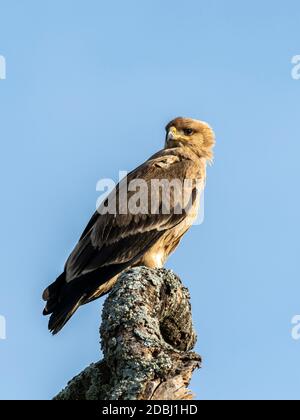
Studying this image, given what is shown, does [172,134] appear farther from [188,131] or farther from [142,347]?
[142,347]

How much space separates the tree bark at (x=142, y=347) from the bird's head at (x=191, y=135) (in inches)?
177

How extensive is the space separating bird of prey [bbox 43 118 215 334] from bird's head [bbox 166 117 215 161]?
0.96 feet

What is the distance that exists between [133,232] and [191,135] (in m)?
2.03

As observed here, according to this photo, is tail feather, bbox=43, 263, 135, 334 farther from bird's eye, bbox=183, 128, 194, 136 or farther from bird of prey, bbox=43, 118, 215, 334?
bird's eye, bbox=183, 128, 194, 136

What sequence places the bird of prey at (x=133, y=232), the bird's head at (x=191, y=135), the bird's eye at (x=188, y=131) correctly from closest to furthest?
the bird of prey at (x=133, y=232) → the bird's head at (x=191, y=135) → the bird's eye at (x=188, y=131)

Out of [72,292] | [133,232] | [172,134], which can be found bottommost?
[72,292]

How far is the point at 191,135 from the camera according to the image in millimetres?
11711

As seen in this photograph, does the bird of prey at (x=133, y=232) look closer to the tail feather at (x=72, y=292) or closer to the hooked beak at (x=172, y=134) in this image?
the tail feather at (x=72, y=292)

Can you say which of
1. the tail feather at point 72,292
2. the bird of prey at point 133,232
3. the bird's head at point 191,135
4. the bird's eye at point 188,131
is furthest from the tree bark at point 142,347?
the bird's eye at point 188,131

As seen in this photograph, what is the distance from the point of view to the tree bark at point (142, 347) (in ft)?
18.0

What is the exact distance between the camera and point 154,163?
424 inches

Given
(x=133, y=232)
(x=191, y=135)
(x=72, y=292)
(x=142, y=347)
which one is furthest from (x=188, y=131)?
(x=142, y=347)
